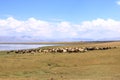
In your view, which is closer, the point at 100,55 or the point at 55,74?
the point at 55,74

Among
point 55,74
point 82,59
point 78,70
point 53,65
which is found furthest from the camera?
point 82,59

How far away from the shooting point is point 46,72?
29.8 metres

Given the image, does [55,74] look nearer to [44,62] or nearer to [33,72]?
[33,72]

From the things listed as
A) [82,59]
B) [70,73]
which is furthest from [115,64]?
[70,73]

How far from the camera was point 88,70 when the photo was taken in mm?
30141

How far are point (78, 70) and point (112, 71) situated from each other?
Result: 10.1 feet

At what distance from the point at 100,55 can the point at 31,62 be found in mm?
8638

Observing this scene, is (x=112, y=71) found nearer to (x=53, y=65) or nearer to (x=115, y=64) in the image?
(x=115, y=64)

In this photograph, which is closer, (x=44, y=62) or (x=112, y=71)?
Result: (x=112, y=71)

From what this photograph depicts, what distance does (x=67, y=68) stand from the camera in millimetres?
32000

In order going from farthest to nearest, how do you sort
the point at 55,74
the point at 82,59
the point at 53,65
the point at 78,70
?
the point at 82,59, the point at 53,65, the point at 78,70, the point at 55,74

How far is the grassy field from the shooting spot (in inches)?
1056

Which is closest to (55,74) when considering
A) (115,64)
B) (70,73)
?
(70,73)

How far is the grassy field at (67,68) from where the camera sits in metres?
26.8
